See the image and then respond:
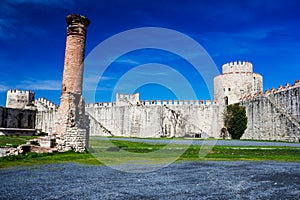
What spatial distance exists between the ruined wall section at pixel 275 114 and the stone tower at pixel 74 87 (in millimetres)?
17773

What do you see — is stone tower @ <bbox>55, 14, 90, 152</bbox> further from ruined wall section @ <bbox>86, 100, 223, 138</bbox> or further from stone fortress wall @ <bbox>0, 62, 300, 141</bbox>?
ruined wall section @ <bbox>86, 100, 223, 138</bbox>

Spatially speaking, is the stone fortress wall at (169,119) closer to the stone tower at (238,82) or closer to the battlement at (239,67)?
the stone tower at (238,82)

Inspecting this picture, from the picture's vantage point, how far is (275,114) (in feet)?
84.4

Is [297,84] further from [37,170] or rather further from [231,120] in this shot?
[37,170]

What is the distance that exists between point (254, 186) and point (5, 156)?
9.12 meters

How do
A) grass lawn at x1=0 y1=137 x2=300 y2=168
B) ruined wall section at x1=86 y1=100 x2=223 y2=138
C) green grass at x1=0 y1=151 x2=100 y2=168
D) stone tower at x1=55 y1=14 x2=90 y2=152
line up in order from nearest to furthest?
green grass at x1=0 y1=151 x2=100 y2=168 → grass lawn at x1=0 y1=137 x2=300 y2=168 → stone tower at x1=55 y1=14 x2=90 y2=152 → ruined wall section at x1=86 y1=100 x2=223 y2=138

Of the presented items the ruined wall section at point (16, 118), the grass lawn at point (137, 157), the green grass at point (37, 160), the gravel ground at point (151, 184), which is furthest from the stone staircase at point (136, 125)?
the gravel ground at point (151, 184)

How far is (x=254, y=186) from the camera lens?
595cm

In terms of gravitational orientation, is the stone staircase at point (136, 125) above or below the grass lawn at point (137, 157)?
above

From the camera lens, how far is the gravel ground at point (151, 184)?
5.09 metres

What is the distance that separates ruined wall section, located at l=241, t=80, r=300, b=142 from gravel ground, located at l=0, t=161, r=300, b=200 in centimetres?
1694

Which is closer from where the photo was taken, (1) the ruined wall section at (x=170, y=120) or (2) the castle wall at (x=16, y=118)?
(1) the ruined wall section at (x=170, y=120)

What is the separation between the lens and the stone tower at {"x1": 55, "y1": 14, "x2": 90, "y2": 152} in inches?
552

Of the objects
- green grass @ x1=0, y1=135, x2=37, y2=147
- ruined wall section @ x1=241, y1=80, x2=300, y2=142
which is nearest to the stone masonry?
ruined wall section @ x1=241, y1=80, x2=300, y2=142
